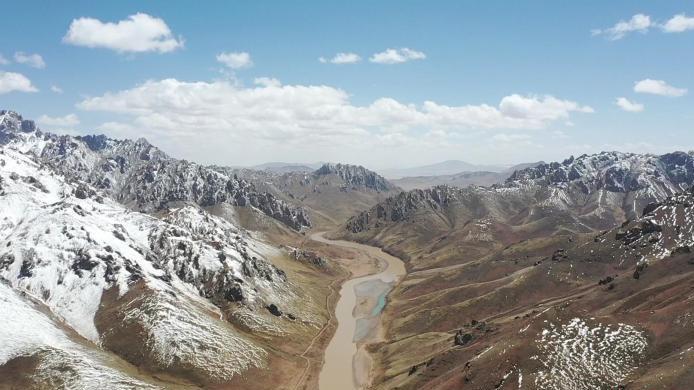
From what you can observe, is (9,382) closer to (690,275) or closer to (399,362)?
(399,362)

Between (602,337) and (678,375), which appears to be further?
(602,337)

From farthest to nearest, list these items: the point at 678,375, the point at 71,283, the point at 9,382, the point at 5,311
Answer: the point at 71,283, the point at 5,311, the point at 9,382, the point at 678,375

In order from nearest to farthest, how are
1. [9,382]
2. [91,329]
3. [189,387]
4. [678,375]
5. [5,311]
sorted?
[678,375] → [9,382] → [189,387] → [5,311] → [91,329]

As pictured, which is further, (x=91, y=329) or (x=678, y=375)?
(x=91, y=329)

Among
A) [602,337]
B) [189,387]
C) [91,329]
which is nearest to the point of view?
[602,337]

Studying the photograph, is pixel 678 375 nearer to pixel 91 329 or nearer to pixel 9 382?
pixel 9 382

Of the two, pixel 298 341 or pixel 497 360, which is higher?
pixel 497 360

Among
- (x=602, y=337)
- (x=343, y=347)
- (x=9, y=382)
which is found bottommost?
(x=343, y=347)

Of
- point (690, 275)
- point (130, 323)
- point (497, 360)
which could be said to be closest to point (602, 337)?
point (497, 360)

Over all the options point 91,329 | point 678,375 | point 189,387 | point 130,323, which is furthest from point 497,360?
point 91,329
